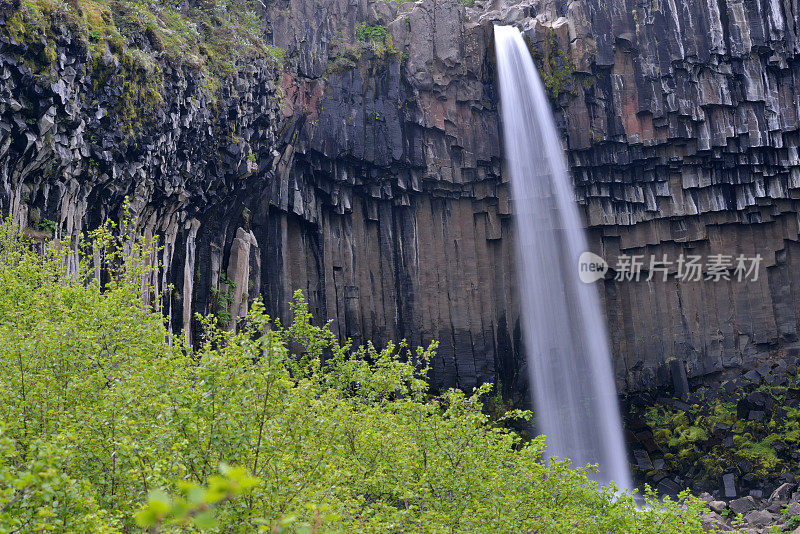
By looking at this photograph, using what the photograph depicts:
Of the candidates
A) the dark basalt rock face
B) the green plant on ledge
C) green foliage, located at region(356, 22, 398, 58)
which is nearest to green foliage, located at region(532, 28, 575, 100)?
the dark basalt rock face

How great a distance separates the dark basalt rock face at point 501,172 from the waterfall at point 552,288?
804 millimetres

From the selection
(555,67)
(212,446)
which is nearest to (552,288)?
(555,67)

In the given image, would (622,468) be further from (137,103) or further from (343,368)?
(137,103)

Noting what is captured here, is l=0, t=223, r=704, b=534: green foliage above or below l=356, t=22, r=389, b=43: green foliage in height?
below

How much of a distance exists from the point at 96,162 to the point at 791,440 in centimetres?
2962

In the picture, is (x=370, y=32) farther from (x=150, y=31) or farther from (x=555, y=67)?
(x=150, y=31)

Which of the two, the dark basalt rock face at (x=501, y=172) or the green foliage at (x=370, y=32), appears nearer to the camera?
the dark basalt rock face at (x=501, y=172)

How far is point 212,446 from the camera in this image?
817 centimetres

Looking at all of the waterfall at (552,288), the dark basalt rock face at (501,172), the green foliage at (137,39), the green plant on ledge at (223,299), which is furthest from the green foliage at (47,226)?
the waterfall at (552,288)

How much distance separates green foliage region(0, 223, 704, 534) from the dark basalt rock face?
58.5ft

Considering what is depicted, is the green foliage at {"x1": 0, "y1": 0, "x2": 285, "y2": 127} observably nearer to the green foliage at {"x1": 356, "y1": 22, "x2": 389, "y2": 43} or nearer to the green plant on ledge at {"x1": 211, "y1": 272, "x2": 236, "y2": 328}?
the green foliage at {"x1": 356, "y1": 22, "x2": 389, "y2": 43}

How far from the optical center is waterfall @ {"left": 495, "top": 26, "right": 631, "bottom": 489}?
114 ft

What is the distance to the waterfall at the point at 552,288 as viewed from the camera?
3488 cm

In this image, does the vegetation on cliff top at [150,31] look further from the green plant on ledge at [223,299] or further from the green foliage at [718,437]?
the green foliage at [718,437]
